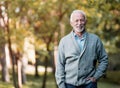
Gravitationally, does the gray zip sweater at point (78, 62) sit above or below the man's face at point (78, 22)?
below

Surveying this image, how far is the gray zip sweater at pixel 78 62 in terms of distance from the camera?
641 centimetres

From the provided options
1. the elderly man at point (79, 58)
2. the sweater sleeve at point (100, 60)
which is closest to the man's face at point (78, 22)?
the elderly man at point (79, 58)

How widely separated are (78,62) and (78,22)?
22.6 inches

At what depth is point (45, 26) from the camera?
25125mm

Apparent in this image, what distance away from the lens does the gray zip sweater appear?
21.0 feet

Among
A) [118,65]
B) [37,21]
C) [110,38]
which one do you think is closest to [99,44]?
[37,21]

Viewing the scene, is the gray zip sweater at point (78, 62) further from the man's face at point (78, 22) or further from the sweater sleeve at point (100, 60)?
the man's face at point (78, 22)

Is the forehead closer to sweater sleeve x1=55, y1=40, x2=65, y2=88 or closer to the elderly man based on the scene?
the elderly man

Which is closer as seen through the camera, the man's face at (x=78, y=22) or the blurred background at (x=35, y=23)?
the man's face at (x=78, y=22)

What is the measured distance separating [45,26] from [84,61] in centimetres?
1879

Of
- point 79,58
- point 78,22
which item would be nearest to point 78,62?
point 79,58

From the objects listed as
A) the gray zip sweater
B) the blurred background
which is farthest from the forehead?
the blurred background

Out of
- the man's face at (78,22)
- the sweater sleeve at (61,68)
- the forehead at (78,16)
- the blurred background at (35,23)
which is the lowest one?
the blurred background at (35,23)

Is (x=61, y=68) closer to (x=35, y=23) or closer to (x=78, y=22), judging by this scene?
(x=78, y=22)
